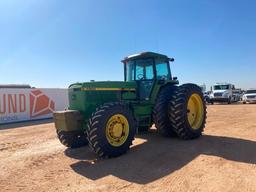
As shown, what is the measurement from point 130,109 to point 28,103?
12.1 m

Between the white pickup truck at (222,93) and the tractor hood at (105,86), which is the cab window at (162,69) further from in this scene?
the white pickup truck at (222,93)

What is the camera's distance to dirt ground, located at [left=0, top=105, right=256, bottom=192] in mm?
4730

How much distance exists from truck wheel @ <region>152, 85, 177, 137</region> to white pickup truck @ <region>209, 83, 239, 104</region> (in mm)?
21766

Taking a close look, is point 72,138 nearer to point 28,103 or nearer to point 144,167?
point 144,167

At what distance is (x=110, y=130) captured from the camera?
21.0 ft

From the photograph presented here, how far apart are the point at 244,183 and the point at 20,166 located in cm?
478

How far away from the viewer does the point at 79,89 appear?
711 cm

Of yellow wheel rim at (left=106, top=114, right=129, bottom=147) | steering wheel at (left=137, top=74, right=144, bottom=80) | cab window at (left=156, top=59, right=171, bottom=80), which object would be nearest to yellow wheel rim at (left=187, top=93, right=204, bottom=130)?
cab window at (left=156, top=59, right=171, bottom=80)

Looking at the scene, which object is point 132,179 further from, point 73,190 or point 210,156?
point 210,156

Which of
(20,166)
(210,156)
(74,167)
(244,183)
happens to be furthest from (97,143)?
(244,183)

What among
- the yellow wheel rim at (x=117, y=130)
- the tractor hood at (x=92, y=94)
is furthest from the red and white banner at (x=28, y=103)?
the yellow wheel rim at (x=117, y=130)

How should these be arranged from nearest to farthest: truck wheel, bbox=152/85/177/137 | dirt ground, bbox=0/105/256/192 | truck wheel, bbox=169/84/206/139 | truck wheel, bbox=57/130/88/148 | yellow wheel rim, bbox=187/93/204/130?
dirt ground, bbox=0/105/256/192
truck wheel, bbox=57/130/88/148
truck wheel, bbox=169/84/206/139
truck wheel, bbox=152/85/177/137
yellow wheel rim, bbox=187/93/204/130

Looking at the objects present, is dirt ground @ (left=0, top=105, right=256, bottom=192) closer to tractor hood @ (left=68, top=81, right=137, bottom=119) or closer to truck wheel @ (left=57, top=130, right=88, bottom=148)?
truck wheel @ (left=57, top=130, right=88, bottom=148)

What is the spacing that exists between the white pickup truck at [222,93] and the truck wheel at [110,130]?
2356cm
